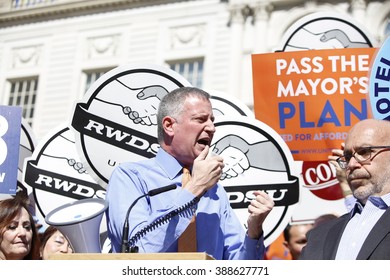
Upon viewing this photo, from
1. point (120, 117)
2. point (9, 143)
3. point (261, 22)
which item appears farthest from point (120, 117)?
point (261, 22)

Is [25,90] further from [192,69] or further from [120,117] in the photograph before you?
[120,117]

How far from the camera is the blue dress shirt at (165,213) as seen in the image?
2686mm

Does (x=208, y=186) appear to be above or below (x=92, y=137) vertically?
below

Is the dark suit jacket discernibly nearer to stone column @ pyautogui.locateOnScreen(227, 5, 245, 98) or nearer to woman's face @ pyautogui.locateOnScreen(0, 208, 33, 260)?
woman's face @ pyautogui.locateOnScreen(0, 208, 33, 260)

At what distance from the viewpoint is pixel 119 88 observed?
4398 mm

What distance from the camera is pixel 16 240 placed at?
384 centimetres

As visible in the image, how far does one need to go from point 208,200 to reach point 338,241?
23.0 inches

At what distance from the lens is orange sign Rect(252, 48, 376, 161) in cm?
463

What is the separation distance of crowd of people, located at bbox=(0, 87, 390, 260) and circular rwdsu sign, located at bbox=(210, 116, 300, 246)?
3.66 feet

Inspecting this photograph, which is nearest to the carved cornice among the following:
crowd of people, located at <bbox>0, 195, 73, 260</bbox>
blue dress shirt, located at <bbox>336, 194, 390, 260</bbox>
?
crowd of people, located at <bbox>0, 195, 73, 260</bbox>
